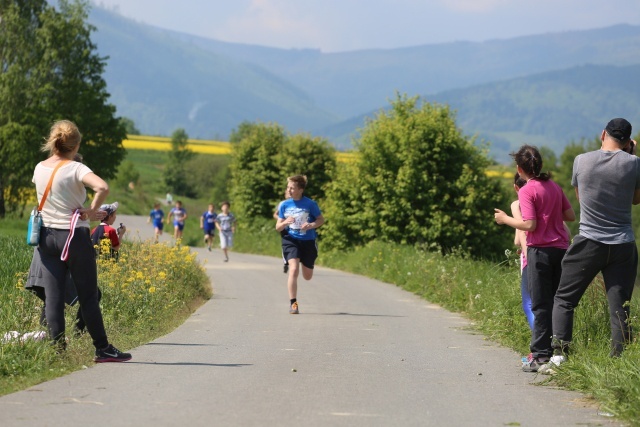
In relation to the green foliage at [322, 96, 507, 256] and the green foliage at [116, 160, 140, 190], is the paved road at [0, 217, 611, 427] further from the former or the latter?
the green foliage at [116, 160, 140, 190]

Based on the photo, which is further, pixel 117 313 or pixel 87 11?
pixel 87 11

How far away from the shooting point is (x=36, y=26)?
180ft

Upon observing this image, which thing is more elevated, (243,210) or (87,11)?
(87,11)

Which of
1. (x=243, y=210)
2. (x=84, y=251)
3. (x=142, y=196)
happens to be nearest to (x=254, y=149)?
(x=243, y=210)

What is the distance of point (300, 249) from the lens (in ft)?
53.0

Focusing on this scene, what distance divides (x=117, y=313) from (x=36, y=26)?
148 feet

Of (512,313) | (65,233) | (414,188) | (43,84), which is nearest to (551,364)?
(512,313)

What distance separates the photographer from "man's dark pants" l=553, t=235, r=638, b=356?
8.84 meters

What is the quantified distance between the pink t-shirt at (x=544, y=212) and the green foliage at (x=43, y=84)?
4518 cm

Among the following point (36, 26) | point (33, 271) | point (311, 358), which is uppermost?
point (36, 26)

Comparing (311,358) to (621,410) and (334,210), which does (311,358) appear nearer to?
(621,410)

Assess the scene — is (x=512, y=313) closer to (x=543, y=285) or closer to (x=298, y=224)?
(x=543, y=285)

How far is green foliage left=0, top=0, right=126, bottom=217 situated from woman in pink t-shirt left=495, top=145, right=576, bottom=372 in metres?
45.1

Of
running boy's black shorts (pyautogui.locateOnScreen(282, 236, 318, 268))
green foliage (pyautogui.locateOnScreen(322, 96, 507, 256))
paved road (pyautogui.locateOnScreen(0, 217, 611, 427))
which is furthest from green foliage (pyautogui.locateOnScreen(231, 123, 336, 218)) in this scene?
paved road (pyautogui.locateOnScreen(0, 217, 611, 427))
